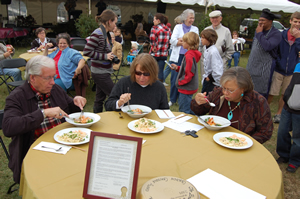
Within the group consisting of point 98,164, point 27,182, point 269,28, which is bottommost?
point 27,182

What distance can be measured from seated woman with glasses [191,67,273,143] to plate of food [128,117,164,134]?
58cm

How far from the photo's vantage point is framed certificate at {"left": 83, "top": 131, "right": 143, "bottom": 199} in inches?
43.6

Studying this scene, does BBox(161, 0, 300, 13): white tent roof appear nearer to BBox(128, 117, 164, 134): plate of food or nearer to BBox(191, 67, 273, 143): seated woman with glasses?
BBox(191, 67, 273, 143): seated woman with glasses

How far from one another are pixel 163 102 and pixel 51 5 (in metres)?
15.0

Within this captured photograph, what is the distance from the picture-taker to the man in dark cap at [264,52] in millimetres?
4129

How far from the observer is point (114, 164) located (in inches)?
43.9

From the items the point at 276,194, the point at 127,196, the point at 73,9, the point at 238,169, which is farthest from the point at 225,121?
the point at 73,9

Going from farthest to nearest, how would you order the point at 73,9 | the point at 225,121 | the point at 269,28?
the point at 73,9, the point at 269,28, the point at 225,121

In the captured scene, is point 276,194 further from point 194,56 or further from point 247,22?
point 247,22

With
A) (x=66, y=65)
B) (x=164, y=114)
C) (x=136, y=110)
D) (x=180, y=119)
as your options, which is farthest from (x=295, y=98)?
(x=66, y=65)

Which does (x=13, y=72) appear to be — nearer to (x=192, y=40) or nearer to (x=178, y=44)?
(x=178, y=44)

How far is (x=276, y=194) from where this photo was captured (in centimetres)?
128

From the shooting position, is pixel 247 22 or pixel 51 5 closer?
pixel 51 5

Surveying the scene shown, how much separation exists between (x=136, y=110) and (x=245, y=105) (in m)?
1.07
